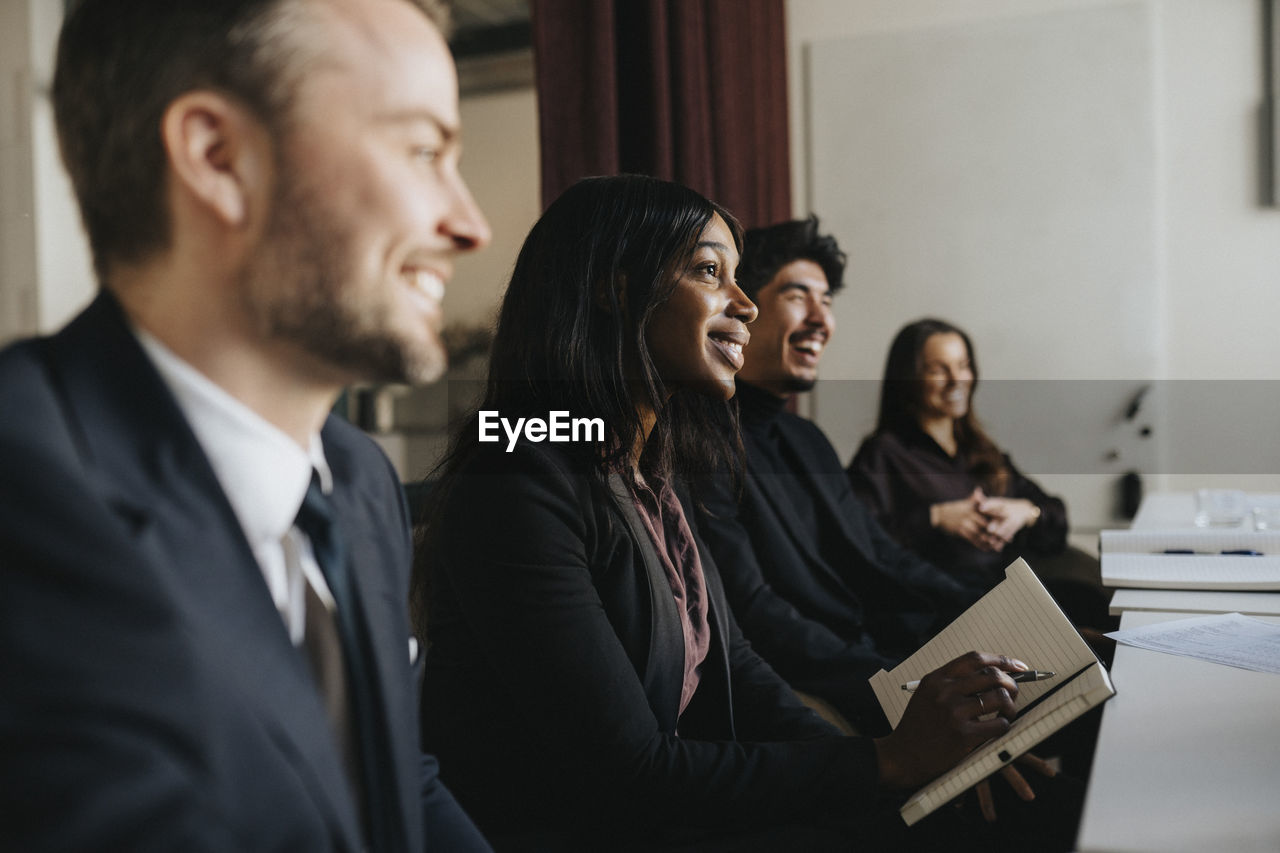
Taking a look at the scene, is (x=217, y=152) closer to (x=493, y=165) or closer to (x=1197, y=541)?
(x=1197, y=541)

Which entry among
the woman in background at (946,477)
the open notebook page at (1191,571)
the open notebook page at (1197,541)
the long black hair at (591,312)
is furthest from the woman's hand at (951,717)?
the woman in background at (946,477)

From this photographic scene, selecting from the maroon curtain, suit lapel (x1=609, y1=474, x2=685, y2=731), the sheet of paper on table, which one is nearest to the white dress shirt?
suit lapel (x1=609, y1=474, x2=685, y2=731)

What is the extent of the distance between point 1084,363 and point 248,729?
3.14m

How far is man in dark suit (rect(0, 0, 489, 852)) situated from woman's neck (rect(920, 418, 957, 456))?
7.29 feet

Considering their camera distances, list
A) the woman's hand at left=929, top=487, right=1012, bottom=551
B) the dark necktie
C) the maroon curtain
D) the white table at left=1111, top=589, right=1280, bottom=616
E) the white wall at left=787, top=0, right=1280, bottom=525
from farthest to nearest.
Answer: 1. the white wall at left=787, top=0, right=1280, bottom=525
2. the woman's hand at left=929, top=487, right=1012, bottom=551
3. the maroon curtain
4. the white table at left=1111, top=589, right=1280, bottom=616
5. the dark necktie

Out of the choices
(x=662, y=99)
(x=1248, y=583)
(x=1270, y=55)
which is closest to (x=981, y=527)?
(x=1248, y=583)

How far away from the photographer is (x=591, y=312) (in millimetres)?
986

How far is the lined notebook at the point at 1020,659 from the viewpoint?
822 mm

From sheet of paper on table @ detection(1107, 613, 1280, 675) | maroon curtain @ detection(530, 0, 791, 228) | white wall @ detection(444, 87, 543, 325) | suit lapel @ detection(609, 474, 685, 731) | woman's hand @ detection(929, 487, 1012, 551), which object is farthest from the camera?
white wall @ detection(444, 87, 543, 325)

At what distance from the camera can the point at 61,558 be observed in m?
0.43

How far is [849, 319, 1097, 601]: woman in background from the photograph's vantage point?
2398 mm

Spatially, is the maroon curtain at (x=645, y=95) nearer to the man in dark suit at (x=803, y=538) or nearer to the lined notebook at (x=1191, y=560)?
the man in dark suit at (x=803, y=538)

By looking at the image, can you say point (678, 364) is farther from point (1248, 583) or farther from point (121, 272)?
point (1248, 583)

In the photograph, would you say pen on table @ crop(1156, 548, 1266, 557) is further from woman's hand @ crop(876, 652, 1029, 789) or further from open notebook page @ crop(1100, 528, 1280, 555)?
woman's hand @ crop(876, 652, 1029, 789)
